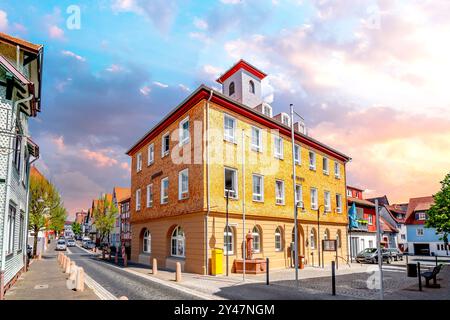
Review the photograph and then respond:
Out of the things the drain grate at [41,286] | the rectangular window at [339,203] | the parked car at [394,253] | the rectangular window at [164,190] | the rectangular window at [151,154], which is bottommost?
the parked car at [394,253]

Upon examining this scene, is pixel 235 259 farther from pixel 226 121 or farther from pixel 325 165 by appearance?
pixel 325 165

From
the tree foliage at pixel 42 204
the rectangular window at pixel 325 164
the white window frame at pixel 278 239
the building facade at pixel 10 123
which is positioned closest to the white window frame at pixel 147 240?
the white window frame at pixel 278 239

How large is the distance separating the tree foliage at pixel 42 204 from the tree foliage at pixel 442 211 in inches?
1567

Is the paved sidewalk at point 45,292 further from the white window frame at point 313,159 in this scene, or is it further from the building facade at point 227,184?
the white window frame at point 313,159

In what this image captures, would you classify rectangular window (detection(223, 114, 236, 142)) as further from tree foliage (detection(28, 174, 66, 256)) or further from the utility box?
tree foliage (detection(28, 174, 66, 256))

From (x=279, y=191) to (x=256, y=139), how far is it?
4637 mm

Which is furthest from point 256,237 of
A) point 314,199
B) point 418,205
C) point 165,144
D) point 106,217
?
point 418,205

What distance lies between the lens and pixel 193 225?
20672 mm

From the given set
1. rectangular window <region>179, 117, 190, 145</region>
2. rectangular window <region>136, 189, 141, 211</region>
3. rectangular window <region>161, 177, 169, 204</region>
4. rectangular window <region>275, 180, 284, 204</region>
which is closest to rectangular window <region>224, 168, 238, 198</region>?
rectangular window <region>179, 117, 190, 145</region>

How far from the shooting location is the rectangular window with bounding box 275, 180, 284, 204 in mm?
25453

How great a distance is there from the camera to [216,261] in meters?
19.1

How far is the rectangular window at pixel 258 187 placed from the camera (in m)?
23.6
